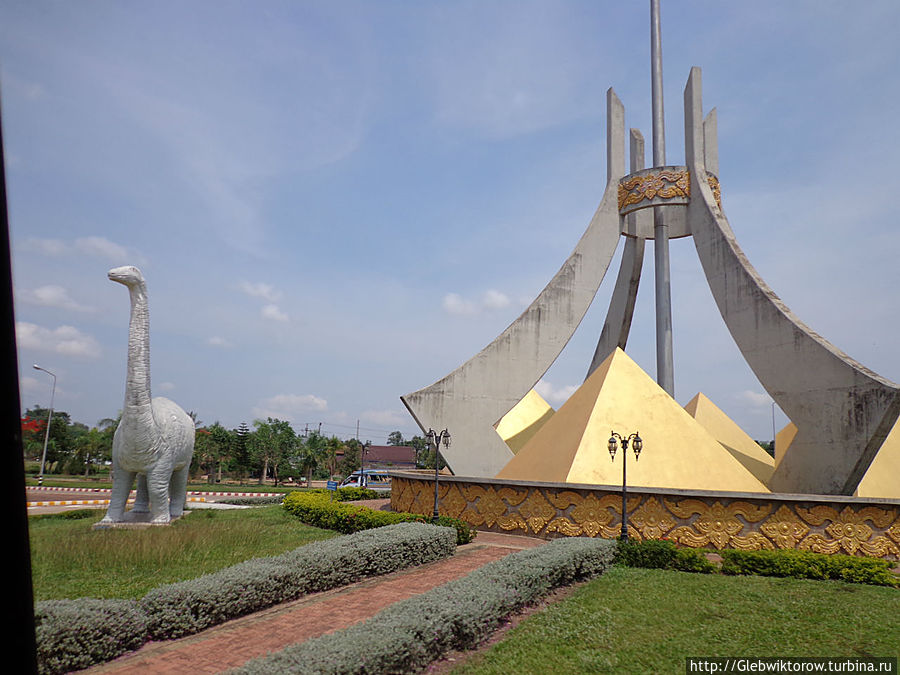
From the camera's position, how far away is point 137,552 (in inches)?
422

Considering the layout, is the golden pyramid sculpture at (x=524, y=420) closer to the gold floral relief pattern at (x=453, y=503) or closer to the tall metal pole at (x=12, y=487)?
the gold floral relief pattern at (x=453, y=503)

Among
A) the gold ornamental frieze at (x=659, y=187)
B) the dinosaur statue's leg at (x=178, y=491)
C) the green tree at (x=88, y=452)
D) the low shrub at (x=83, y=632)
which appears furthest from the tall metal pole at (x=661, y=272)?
the green tree at (x=88, y=452)

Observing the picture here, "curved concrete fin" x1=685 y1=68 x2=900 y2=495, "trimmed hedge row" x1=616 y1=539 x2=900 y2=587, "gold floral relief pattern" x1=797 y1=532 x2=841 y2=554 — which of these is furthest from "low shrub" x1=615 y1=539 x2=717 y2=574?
"curved concrete fin" x1=685 y1=68 x2=900 y2=495

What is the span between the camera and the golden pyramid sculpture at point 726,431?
826 inches

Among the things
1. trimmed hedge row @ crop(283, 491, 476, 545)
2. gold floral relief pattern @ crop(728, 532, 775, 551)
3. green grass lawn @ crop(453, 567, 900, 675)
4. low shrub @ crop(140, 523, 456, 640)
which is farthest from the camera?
trimmed hedge row @ crop(283, 491, 476, 545)

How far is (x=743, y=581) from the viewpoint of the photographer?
33.6ft

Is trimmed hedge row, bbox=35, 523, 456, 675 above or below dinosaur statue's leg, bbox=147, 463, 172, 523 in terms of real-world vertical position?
below

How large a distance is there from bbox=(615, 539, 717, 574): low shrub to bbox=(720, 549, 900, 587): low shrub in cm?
44

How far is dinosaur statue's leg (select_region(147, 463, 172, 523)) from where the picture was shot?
46.0 ft

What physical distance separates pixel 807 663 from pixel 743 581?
4.08m

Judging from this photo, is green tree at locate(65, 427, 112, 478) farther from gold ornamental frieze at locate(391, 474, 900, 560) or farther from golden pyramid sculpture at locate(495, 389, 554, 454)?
gold ornamental frieze at locate(391, 474, 900, 560)

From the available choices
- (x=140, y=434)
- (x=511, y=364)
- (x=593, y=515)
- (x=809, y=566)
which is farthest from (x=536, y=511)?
(x=140, y=434)

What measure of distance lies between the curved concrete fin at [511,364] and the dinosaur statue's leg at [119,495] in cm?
793

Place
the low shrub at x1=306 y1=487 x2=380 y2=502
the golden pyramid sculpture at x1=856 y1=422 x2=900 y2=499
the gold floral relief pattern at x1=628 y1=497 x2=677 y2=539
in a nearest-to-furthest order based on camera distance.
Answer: the gold floral relief pattern at x1=628 y1=497 x2=677 y2=539, the golden pyramid sculpture at x1=856 y1=422 x2=900 y2=499, the low shrub at x1=306 y1=487 x2=380 y2=502
